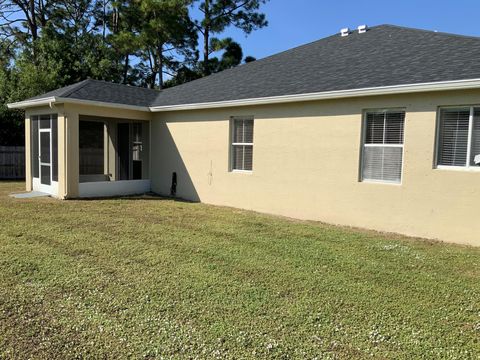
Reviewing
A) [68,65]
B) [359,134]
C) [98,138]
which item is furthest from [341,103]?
[68,65]

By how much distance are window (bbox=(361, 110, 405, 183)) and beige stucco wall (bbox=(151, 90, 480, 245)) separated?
0.17 meters

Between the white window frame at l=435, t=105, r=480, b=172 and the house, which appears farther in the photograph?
the house

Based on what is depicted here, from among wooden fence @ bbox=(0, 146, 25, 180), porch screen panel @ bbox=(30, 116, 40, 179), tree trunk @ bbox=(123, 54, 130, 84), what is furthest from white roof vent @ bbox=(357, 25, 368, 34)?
tree trunk @ bbox=(123, 54, 130, 84)

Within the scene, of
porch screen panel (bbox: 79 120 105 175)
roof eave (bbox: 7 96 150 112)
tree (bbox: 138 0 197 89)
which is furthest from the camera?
tree (bbox: 138 0 197 89)

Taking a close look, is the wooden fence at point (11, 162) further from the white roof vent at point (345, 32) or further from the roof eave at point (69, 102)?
the white roof vent at point (345, 32)

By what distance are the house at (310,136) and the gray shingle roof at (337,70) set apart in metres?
0.06

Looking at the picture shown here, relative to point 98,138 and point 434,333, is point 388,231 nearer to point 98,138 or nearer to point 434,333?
point 434,333

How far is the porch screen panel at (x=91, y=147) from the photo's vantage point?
14641 mm

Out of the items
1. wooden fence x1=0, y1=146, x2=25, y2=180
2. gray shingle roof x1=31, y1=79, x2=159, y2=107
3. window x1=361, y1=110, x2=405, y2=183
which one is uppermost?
gray shingle roof x1=31, y1=79, x2=159, y2=107

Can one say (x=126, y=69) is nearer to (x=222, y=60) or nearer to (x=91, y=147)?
(x=222, y=60)

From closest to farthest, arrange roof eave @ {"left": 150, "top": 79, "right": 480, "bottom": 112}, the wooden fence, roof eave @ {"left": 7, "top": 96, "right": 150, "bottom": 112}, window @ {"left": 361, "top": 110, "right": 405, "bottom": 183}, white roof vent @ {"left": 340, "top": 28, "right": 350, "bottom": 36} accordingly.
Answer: roof eave @ {"left": 150, "top": 79, "right": 480, "bottom": 112}
window @ {"left": 361, "top": 110, "right": 405, "bottom": 183}
roof eave @ {"left": 7, "top": 96, "right": 150, "bottom": 112}
white roof vent @ {"left": 340, "top": 28, "right": 350, "bottom": 36}
the wooden fence

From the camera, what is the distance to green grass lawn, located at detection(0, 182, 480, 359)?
3447 millimetres

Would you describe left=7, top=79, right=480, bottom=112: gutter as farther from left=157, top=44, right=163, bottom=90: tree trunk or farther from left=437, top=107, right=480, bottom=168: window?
left=157, top=44, right=163, bottom=90: tree trunk

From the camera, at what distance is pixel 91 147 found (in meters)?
15.0
